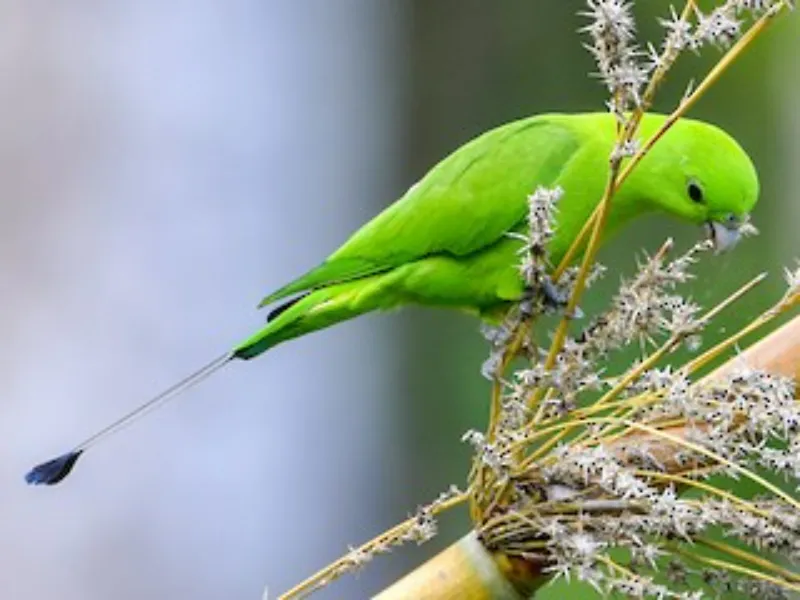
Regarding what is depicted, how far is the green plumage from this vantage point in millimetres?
1523

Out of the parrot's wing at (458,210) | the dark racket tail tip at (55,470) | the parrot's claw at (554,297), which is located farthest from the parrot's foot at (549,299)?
the parrot's wing at (458,210)

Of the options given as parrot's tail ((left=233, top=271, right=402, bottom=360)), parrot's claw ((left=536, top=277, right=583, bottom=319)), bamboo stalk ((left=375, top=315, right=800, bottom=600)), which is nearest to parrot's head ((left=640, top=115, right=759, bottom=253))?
parrot's tail ((left=233, top=271, right=402, bottom=360))

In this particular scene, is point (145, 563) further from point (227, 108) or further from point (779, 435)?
point (779, 435)

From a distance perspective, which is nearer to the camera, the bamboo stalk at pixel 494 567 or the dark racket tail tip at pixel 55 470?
the bamboo stalk at pixel 494 567

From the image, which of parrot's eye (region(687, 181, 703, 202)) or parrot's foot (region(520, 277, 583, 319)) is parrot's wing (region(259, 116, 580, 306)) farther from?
parrot's foot (region(520, 277, 583, 319))

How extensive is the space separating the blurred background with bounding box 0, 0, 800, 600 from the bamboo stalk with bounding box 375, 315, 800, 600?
2.16 meters

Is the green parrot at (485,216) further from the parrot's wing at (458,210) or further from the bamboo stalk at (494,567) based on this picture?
the bamboo stalk at (494,567)

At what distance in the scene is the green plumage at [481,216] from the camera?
1523mm

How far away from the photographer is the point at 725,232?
4.84 ft

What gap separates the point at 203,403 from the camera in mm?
3379

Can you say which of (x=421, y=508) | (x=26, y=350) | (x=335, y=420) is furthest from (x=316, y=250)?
(x=421, y=508)

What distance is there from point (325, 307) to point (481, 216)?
19 centimetres

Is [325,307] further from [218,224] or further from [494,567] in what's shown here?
[218,224]

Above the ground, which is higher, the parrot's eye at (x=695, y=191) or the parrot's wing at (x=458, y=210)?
the parrot's wing at (x=458, y=210)
